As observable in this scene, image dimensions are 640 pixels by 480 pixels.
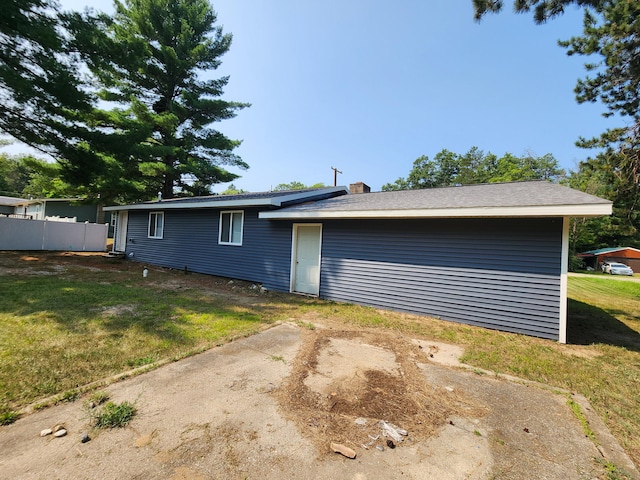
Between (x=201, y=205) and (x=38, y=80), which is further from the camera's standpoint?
(x=201, y=205)

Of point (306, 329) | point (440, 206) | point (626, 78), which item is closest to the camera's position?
point (306, 329)

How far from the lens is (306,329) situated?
201 inches

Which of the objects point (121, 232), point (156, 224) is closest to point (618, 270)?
point (156, 224)

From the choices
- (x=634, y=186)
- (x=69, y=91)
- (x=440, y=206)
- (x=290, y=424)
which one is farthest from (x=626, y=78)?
(x=69, y=91)

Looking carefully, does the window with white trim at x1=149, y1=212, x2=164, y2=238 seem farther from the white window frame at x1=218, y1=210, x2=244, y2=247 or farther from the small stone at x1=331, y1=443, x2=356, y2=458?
the small stone at x1=331, y1=443, x2=356, y2=458

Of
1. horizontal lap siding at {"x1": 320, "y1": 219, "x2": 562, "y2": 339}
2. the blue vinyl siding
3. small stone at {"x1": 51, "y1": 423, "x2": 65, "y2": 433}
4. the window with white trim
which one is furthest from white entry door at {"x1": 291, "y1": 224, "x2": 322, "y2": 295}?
the window with white trim

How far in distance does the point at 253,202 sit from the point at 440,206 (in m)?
5.52

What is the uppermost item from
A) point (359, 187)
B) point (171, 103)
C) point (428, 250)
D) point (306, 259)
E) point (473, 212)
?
point (171, 103)

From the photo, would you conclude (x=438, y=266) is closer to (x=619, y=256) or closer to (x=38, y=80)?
(x=38, y=80)

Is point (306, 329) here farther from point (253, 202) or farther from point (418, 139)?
point (418, 139)

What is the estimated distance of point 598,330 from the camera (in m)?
5.95

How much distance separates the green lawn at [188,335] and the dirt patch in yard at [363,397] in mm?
1239

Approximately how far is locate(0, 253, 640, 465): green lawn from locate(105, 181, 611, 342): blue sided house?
49 centimetres

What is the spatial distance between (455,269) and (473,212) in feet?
4.33
